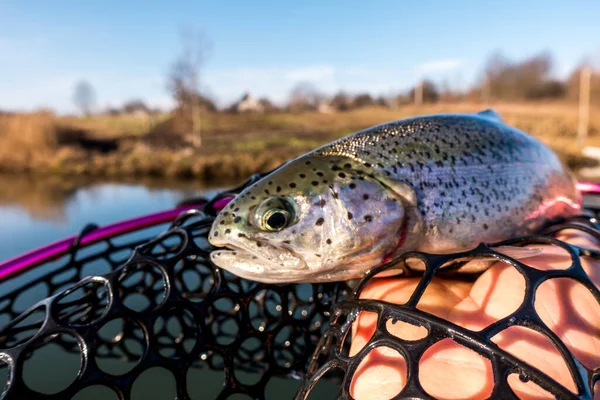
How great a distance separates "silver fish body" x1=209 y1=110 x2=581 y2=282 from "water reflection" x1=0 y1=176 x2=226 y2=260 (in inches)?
272

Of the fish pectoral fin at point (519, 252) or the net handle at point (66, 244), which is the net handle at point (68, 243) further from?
the fish pectoral fin at point (519, 252)

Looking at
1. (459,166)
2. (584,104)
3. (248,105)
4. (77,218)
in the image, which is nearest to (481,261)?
(459,166)

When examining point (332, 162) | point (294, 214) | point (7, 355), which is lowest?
point (7, 355)

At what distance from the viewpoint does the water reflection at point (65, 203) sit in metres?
8.15

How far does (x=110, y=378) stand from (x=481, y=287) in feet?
4.04

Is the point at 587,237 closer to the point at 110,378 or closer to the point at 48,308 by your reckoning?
the point at 110,378

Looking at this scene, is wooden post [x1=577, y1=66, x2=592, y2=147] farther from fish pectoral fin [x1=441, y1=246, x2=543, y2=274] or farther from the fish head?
the fish head

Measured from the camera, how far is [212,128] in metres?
30.4

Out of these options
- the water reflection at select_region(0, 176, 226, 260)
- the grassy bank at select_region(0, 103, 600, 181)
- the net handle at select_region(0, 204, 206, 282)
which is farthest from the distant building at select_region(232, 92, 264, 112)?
the net handle at select_region(0, 204, 206, 282)

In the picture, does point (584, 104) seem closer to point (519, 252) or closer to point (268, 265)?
point (519, 252)

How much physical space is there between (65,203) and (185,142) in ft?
46.2

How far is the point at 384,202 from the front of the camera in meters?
1.42

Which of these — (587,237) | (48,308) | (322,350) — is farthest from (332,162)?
(587,237)

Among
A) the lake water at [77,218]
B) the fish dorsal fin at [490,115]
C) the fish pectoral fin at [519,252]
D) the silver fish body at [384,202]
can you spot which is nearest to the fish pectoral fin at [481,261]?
the fish pectoral fin at [519,252]
